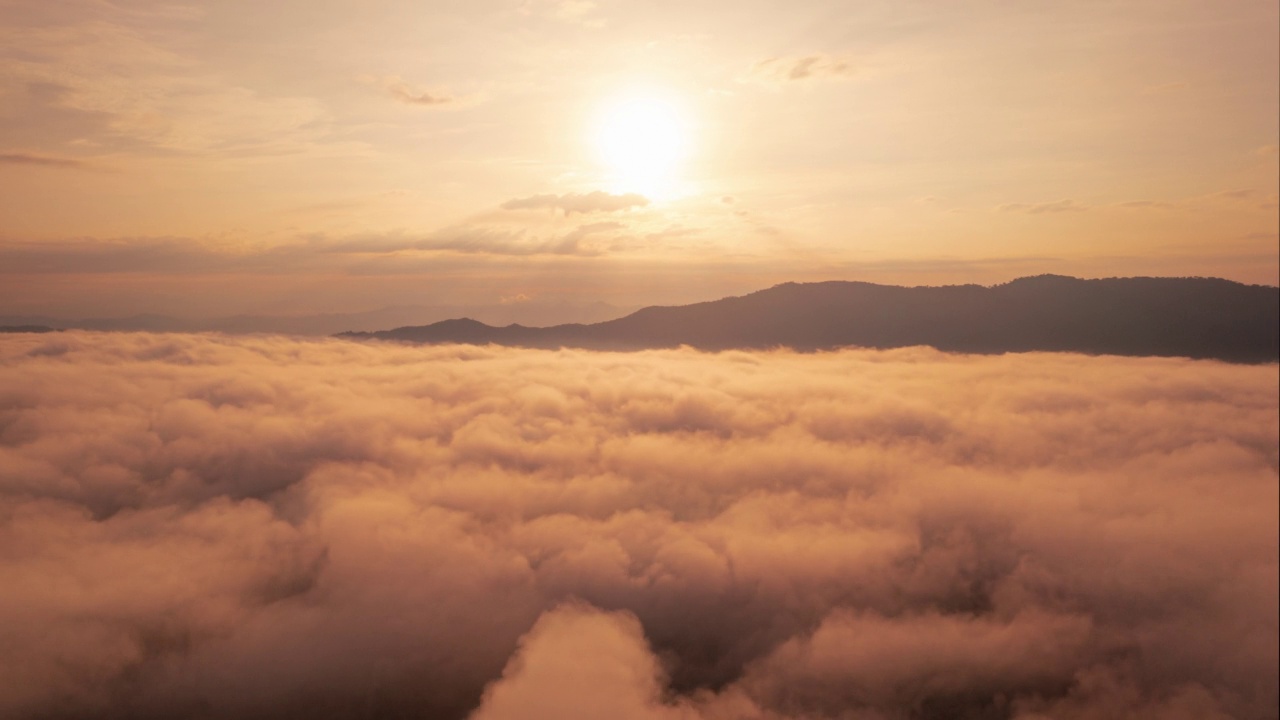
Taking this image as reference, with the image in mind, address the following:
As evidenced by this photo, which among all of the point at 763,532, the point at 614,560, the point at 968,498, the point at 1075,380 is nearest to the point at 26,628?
the point at 614,560

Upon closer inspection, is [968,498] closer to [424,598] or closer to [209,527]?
[424,598]

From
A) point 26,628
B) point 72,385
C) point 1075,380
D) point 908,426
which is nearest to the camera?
point 26,628

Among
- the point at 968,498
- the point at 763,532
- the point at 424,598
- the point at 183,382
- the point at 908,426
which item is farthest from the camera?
the point at 183,382

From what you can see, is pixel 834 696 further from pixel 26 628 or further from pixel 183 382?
pixel 183 382

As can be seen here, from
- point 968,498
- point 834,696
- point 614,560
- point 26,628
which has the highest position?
point 968,498

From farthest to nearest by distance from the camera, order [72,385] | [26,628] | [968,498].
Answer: [72,385], [968,498], [26,628]

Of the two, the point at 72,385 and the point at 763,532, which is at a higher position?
the point at 72,385

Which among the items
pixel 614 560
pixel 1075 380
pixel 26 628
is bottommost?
pixel 26 628

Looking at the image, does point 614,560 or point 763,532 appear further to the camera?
point 763,532

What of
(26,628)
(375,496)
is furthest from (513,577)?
(26,628)
